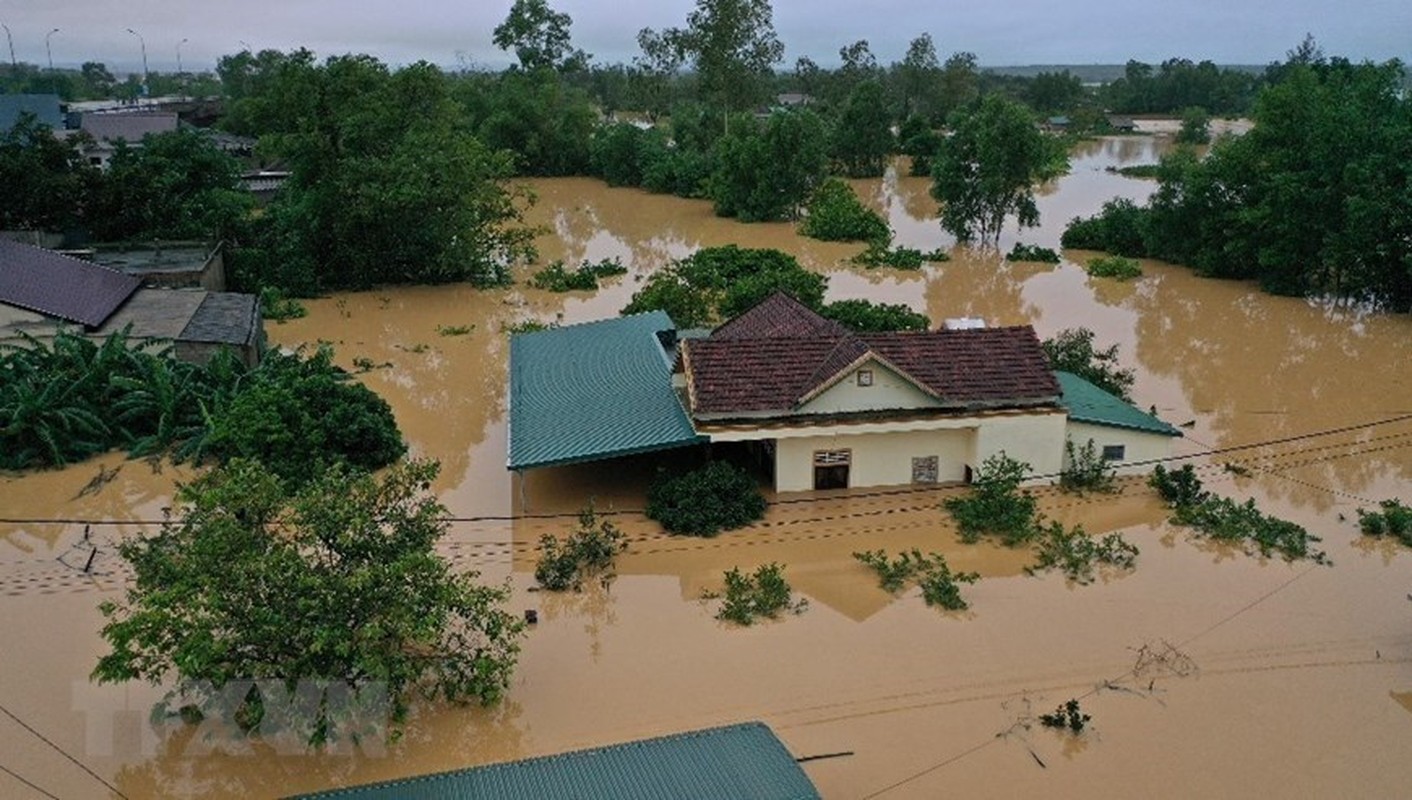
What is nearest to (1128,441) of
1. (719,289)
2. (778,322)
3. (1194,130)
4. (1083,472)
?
(1083,472)

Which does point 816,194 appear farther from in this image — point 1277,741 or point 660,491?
point 1277,741

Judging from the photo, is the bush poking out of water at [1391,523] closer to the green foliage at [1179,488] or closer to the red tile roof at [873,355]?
the green foliage at [1179,488]

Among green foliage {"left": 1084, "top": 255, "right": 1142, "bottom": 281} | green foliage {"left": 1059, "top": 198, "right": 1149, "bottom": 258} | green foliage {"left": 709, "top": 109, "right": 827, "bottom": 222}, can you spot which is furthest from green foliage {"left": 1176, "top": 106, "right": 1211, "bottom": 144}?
green foliage {"left": 1084, "top": 255, "right": 1142, "bottom": 281}

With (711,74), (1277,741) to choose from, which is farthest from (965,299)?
(711,74)

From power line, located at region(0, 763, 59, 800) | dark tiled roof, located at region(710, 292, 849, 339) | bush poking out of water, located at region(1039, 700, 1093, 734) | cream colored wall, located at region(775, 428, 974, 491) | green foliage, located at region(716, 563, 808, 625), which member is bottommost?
power line, located at region(0, 763, 59, 800)

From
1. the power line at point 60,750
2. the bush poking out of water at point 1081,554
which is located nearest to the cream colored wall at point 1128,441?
the bush poking out of water at point 1081,554

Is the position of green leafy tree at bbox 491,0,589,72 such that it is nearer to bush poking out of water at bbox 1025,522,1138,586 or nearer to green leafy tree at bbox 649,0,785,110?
green leafy tree at bbox 649,0,785,110
